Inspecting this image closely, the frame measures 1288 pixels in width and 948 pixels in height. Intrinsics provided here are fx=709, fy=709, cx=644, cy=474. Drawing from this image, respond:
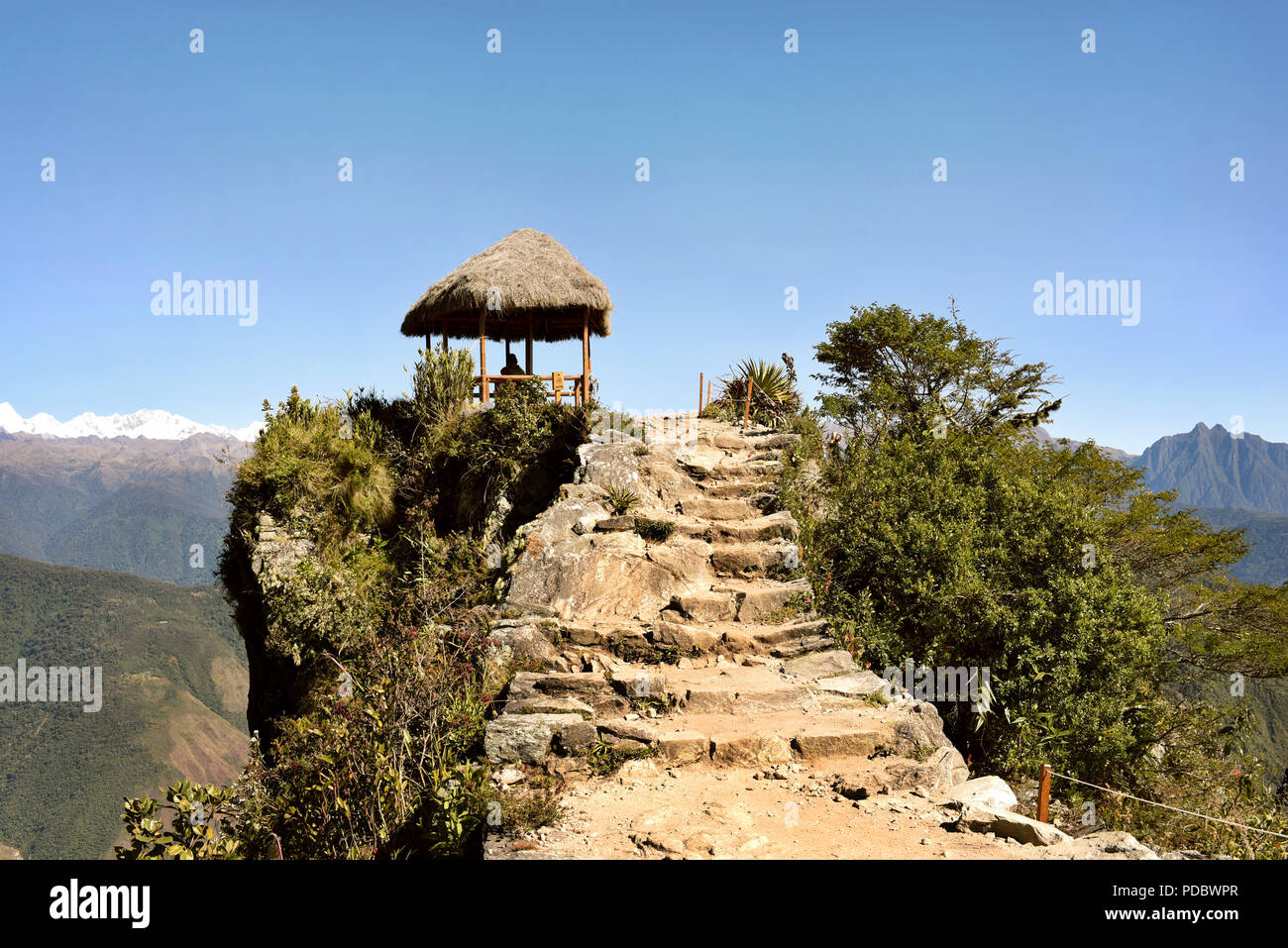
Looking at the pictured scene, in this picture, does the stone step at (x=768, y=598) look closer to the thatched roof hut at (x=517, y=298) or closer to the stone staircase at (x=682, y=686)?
the stone staircase at (x=682, y=686)

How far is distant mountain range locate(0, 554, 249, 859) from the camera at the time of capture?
8006 cm

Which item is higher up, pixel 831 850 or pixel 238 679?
pixel 831 850

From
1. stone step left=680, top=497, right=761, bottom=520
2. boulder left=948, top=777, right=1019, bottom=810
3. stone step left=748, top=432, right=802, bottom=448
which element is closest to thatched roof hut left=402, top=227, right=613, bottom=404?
stone step left=748, top=432, right=802, bottom=448

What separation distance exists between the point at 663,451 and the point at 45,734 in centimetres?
11951

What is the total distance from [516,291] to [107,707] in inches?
4398

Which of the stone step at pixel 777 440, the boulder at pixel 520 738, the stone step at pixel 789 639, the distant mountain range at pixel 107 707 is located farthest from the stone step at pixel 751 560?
the distant mountain range at pixel 107 707

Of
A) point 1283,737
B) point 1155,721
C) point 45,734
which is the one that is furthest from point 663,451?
point 45,734

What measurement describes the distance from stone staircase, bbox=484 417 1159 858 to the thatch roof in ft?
16.6

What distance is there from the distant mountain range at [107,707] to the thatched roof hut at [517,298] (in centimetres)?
5830

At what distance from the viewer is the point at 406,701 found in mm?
5430

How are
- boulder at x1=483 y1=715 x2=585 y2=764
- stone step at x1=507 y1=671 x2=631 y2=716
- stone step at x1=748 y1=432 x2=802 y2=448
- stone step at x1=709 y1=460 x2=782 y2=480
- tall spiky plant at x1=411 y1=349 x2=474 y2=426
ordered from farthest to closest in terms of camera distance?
tall spiky plant at x1=411 y1=349 x2=474 y2=426
stone step at x1=748 y1=432 x2=802 y2=448
stone step at x1=709 y1=460 x2=782 y2=480
stone step at x1=507 y1=671 x2=631 y2=716
boulder at x1=483 y1=715 x2=585 y2=764

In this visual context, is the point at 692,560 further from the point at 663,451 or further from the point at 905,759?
the point at 905,759

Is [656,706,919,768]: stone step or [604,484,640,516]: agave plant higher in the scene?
[604,484,640,516]: agave plant

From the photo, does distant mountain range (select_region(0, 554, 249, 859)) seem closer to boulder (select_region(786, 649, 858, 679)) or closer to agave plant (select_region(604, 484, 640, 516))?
agave plant (select_region(604, 484, 640, 516))
